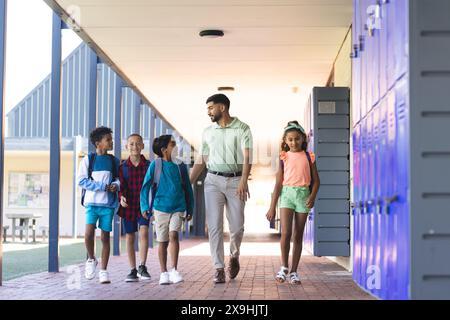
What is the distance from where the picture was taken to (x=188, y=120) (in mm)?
16484

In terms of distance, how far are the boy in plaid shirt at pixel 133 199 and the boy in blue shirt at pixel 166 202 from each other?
0.25 metres

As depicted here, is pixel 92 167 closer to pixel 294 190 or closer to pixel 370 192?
pixel 294 190

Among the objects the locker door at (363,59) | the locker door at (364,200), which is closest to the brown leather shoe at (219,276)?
the locker door at (364,200)

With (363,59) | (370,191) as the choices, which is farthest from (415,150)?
(363,59)

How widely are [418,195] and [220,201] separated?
9.49 ft

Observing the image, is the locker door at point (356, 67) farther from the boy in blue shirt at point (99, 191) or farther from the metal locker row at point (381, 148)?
the boy in blue shirt at point (99, 191)

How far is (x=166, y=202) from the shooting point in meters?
6.09

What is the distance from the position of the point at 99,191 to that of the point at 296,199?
5.37ft

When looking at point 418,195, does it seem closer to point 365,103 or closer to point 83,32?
point 365,103

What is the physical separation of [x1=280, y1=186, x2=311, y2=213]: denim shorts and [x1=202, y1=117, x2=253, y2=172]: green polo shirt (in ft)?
1.49

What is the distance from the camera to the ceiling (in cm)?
734
